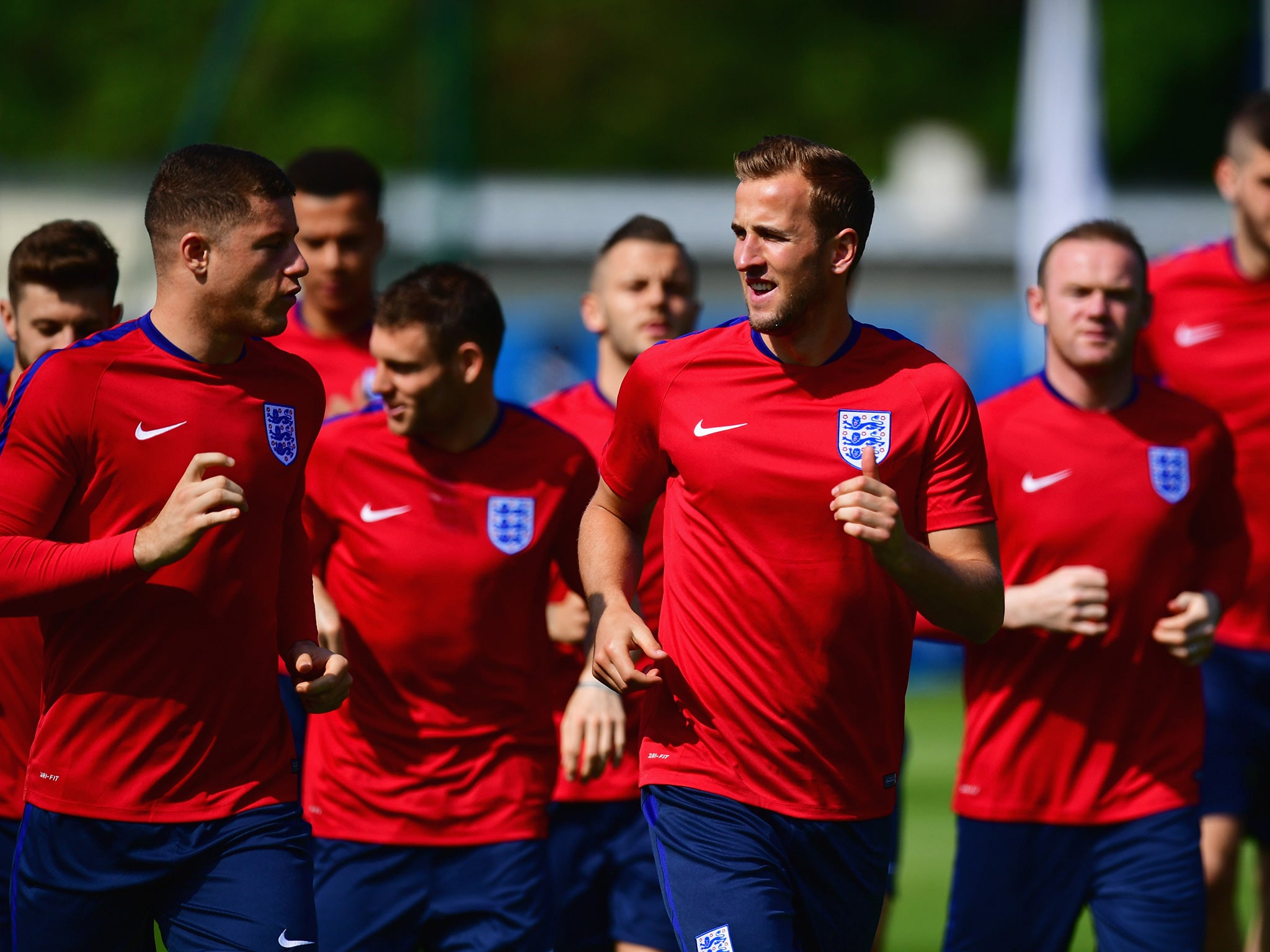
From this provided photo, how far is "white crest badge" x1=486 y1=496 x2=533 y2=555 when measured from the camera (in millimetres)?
6203

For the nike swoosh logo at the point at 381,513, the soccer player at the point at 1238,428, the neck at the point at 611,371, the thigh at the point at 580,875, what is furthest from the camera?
the soccer player at the point at 1238,428

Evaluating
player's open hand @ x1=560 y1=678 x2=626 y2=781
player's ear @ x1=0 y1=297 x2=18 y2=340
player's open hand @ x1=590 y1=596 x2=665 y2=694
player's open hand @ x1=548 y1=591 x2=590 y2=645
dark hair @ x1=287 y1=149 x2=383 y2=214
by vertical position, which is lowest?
player's open hand @ x1=560 y1=678 x2=626 y2=781

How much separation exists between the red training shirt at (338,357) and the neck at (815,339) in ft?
8.56

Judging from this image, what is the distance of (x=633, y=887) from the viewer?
6715 millimetres

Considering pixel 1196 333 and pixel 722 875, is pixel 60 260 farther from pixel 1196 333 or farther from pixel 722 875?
pixel 1196 333

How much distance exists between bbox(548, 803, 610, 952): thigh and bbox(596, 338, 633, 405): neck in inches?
62.0

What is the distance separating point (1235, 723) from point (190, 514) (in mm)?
4516

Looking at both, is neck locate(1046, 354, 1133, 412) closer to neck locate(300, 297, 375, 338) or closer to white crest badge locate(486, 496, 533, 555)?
white crest badge locate(486, 496, 533, 555)

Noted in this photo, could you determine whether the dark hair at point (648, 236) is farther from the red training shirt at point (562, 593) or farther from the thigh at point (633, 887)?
the thigh at point (633, 887)

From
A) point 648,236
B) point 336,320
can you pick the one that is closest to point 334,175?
point 336,320

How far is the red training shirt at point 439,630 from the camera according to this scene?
6.10 meters

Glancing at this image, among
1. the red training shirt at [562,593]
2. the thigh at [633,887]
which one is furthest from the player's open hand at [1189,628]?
the thigh at [633,887]

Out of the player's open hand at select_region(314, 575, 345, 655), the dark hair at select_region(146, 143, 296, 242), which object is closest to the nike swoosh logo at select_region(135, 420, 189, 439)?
the dark hair at select_region(146, 143, 296, 242)

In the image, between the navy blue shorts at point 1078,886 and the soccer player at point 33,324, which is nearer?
the soccer player at point 33,324
